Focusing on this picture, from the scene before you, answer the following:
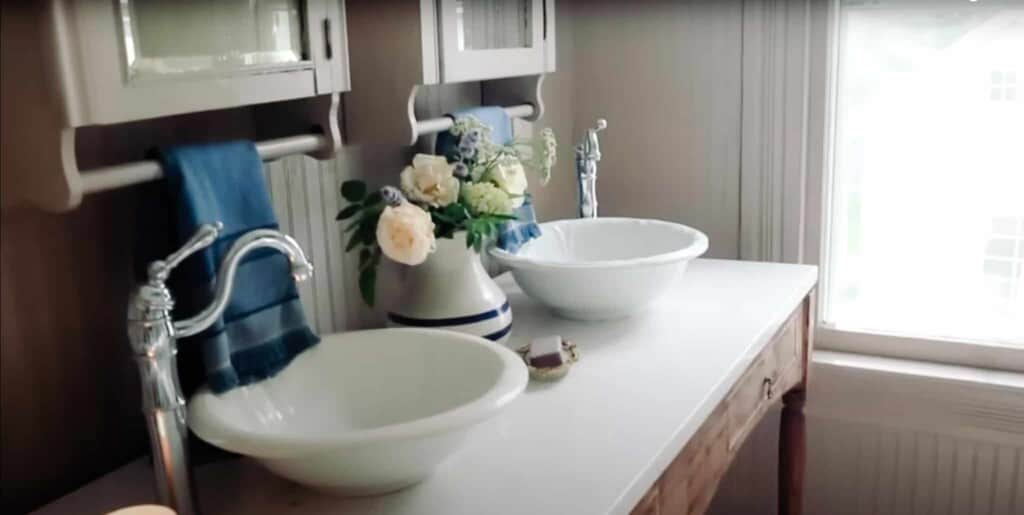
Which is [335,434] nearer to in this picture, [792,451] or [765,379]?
[765,379]

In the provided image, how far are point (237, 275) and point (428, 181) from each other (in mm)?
322

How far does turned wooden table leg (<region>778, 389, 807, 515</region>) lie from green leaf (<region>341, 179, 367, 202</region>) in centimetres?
97

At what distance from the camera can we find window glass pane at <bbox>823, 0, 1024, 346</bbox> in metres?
1.85

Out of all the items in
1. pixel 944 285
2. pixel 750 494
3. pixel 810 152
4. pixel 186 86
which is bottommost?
pixel 750 494

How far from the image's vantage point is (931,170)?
6.34 ft

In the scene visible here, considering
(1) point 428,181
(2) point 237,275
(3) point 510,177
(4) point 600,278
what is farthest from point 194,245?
(4) point 600,278

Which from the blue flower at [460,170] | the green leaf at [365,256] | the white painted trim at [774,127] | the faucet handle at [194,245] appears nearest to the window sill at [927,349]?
the white painted trim at [774,127]

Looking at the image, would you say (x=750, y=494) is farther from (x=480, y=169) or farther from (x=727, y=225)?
(x=480, y=169)

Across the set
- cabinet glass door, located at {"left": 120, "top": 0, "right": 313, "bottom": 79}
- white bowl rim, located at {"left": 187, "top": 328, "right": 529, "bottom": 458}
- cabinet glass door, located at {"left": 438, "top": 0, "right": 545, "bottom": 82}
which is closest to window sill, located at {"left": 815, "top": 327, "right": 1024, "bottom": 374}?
cabinet glass door, located at {"left": 438, "top": 0, "right": 545, "bottom": 82}

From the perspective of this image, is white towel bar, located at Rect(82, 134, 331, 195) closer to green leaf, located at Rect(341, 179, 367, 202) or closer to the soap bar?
green leaf, located at Rect(341, 179, 367, 202)

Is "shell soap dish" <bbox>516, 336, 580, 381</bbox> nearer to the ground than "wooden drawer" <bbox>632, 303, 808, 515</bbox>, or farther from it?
farther from it

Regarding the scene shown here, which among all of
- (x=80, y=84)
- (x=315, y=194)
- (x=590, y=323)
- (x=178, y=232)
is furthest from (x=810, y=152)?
(x=80, y=84)

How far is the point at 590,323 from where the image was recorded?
1543mm

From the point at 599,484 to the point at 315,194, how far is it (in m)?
0.61
